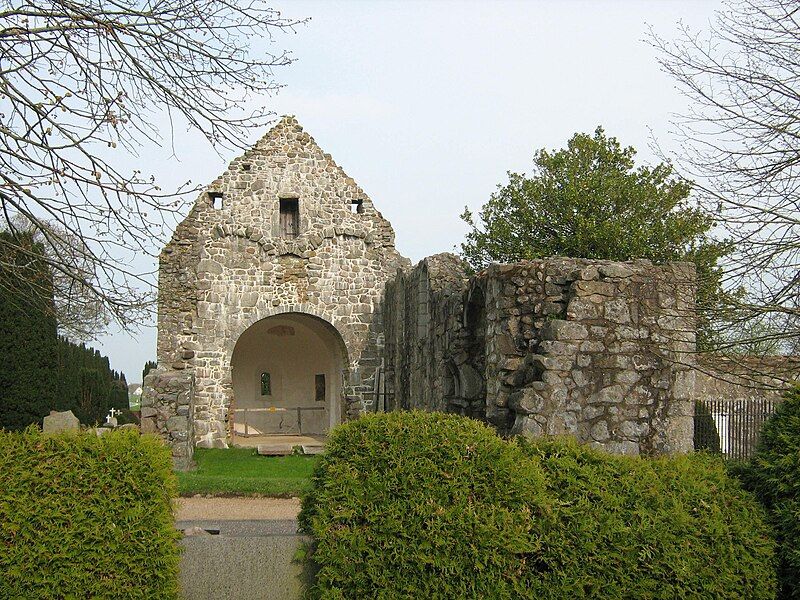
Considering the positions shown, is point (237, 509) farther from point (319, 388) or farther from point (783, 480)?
point (319, 388)

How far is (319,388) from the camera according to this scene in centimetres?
2792

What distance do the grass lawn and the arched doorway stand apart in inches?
314

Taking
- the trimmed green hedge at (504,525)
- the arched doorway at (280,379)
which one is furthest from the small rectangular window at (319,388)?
the trimmed green hedge at (504,525)

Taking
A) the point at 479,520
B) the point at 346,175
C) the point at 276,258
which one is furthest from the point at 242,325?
the point at 479,520

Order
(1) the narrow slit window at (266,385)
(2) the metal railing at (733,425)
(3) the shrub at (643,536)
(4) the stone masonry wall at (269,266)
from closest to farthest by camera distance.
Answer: (3) the shrub at (643,536) < (2) the metal railing at (733,425) < (4) the stone masonry wall at (269,266) < (1) the narrow slit window at (266,385)

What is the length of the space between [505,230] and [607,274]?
16949mm

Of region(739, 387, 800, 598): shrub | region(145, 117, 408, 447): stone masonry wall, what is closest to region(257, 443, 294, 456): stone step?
region(145, 117, 408, 447): stone masonry wall

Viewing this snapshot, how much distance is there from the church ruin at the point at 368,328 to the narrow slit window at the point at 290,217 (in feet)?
0.11

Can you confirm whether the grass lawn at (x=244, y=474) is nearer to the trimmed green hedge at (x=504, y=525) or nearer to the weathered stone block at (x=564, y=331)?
the weathered stone block at (x=564, y=331)

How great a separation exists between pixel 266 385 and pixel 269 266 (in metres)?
8.91

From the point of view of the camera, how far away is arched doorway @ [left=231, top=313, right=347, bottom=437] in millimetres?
27359

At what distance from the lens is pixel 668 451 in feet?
29.8

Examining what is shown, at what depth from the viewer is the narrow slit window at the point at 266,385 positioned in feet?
93.0

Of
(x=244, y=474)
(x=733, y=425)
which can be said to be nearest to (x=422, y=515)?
(x=244, y=474)
